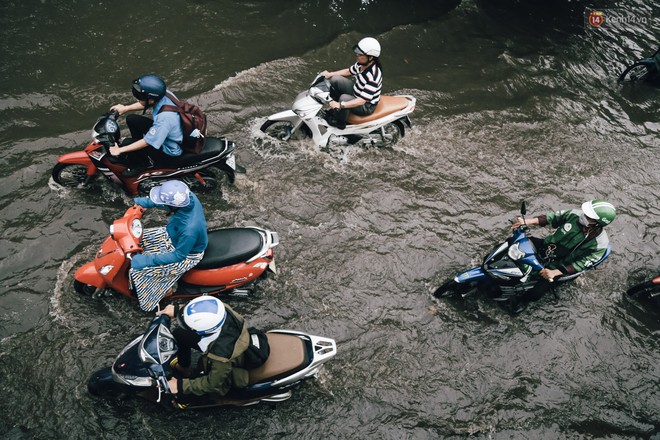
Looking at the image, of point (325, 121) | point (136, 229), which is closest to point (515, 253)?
point (325, 121)

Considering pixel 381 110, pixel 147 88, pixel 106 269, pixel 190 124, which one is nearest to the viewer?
pixel 106 269

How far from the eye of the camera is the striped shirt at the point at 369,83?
661 cm

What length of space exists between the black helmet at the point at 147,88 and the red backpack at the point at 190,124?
0.20 meters

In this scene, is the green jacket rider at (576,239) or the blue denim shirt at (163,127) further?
the blue denim shirt at (163,127)

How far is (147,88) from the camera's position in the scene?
527 centimetres

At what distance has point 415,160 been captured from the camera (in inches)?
307

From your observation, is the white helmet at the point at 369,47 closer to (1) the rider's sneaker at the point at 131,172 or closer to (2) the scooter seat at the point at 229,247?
(2) the scooter seat at the point at 229,247

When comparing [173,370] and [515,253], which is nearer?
[173,370]

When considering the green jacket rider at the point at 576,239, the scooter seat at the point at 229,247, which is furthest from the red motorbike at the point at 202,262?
the green jacket rider at the point at 576,239

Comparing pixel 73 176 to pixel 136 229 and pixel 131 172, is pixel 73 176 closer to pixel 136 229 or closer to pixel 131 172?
pixel 131 172

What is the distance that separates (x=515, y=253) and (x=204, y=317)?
366 centimetres

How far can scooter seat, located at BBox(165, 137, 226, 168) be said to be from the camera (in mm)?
6031

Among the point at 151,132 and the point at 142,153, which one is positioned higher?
the point at 151,132

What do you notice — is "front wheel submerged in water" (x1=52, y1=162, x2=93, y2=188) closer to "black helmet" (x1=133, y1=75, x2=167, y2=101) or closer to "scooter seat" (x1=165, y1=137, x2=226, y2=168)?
"scooter seat" (x1=165, y1=137, x2=226, y2=168)
